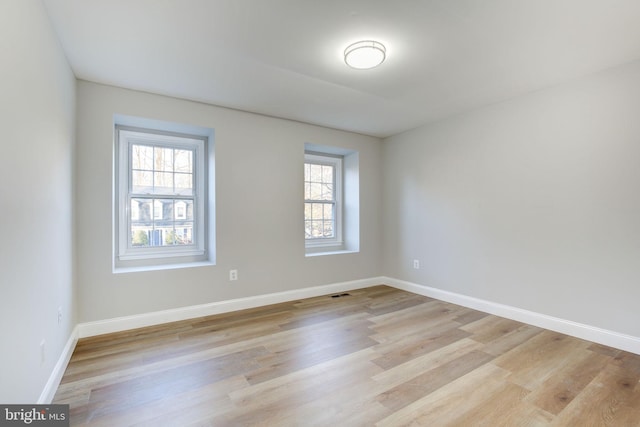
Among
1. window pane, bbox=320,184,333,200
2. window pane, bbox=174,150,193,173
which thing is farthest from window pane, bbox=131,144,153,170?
window pane, bbox=320,184,333,200

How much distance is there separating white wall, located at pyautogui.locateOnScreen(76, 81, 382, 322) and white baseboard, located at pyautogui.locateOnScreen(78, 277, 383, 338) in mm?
62

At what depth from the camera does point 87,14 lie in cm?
193

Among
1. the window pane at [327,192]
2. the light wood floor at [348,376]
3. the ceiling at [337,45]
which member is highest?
the ceiling at [337,45]

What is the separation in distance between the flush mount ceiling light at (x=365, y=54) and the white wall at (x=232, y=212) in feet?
5.69

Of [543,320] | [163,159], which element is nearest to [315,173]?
[163,159]

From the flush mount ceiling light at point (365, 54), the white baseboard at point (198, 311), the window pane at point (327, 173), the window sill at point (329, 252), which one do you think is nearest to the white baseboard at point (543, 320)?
the window sill at point (329, 252)

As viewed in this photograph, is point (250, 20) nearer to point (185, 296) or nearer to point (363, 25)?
point (363, 25)

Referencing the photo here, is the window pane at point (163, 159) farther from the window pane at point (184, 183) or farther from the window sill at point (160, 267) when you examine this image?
the window sill at point (160, 267)

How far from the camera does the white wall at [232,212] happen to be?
2.84m

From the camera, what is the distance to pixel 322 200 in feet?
15.8

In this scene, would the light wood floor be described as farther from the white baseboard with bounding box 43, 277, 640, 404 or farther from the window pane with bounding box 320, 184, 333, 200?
the window pane with bounding box 320, 184, 333, 200

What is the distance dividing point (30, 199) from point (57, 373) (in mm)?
1247

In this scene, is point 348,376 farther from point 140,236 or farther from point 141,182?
point 141,182

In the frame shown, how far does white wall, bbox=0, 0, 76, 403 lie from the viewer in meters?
1.32
